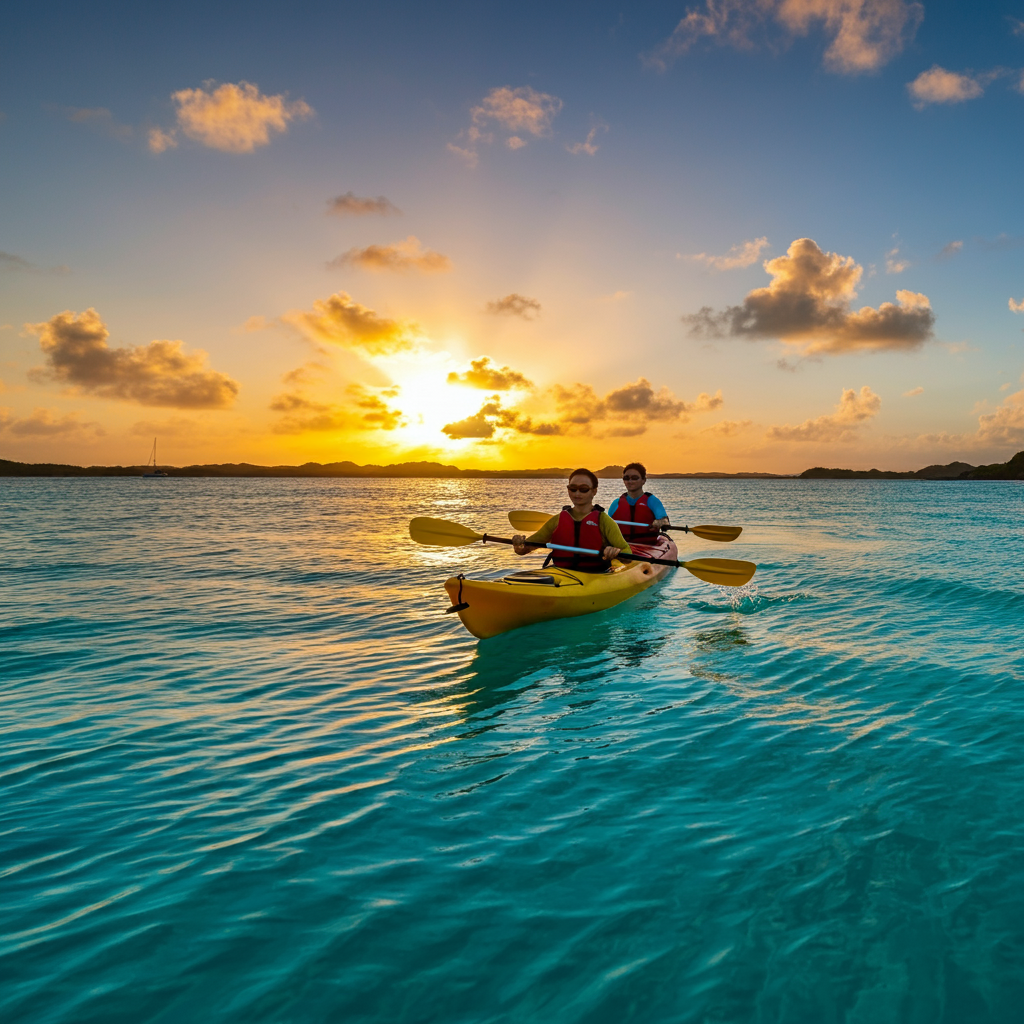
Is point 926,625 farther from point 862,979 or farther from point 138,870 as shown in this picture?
point 138,870

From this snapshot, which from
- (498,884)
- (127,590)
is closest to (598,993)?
(498,884)

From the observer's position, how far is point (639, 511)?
15.0m

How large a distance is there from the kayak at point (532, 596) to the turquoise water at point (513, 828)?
48cm

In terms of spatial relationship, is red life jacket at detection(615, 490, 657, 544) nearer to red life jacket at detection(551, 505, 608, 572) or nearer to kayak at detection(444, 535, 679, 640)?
kayak at detection(444, 535, 679, 640)

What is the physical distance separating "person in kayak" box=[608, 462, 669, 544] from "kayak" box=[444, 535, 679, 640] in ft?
9.96

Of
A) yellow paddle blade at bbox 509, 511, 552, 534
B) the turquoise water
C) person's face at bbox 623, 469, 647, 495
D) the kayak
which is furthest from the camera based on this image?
yellow paddle blade at bbox 509, 511, 552, 534

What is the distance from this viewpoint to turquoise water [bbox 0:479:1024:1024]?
308 centimetres

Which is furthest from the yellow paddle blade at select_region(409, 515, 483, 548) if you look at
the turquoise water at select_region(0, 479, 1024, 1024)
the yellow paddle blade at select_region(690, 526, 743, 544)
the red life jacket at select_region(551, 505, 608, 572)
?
the yellow paddle blade at select_region(690, 526, 743, 544)

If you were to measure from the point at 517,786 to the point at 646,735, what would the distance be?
1687 millimetres

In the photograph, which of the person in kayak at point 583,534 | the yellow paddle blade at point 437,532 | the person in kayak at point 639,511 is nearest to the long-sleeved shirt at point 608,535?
the person in kayak at point 583,534

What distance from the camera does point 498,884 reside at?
375 centimetres

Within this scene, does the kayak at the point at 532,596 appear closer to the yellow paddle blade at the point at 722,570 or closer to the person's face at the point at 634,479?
the yellow paddle blade at the point at 722,570

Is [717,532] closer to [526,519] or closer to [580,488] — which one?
[526,519]

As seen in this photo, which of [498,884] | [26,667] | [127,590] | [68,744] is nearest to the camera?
[498,884]
